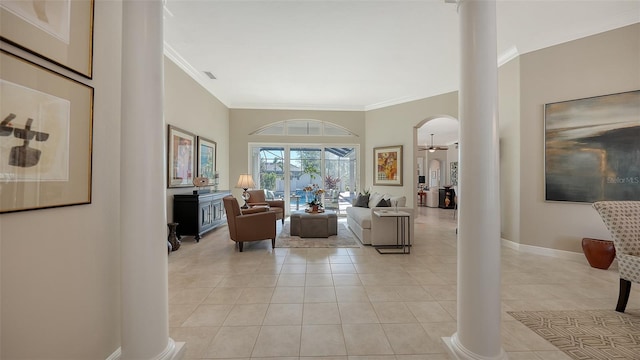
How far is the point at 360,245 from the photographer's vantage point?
4664mm

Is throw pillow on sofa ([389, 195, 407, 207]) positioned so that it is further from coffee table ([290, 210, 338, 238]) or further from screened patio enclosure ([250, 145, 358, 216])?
screened patio enclosure ([250, 145, 358, 216])

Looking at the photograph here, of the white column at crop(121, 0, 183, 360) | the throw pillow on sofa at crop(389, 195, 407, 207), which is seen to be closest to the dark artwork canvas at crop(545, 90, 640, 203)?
the throw pillow on sofa at crop(389, 195, 407, 207)

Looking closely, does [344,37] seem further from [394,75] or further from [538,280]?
[538,280]

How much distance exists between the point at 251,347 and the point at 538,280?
3.52 m

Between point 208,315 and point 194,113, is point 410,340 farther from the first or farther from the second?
point 194,113

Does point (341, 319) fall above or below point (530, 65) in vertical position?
below

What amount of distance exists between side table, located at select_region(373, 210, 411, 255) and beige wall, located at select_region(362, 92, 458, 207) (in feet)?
8.47

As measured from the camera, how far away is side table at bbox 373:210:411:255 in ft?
14.0

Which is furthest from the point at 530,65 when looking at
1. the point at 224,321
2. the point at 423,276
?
the point at 224,321

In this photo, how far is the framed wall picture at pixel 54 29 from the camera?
1.09 meters

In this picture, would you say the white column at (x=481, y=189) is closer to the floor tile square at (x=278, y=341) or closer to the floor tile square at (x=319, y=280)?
the floor tile square at (x=278, y=341)

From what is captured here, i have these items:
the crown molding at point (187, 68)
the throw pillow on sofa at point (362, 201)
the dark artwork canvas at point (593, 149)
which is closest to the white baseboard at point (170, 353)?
the crown molding at point (187, 68)

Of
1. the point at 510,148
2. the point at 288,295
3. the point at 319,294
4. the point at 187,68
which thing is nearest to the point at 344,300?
the point at 319,294

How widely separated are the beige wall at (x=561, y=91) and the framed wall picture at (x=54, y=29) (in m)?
5.64
